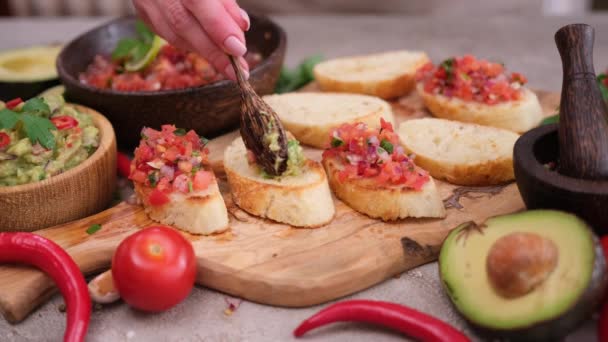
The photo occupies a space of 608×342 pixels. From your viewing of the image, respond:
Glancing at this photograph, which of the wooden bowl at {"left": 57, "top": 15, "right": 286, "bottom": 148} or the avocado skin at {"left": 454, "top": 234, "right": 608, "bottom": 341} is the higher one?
the avocado skin at {"left": 454, "top": 234, "right": 608, "bottom": 341}

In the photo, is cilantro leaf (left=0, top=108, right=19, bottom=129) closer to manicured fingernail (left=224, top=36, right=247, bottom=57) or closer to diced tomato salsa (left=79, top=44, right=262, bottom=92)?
diced tomato salsa (left=79, top=44, right=262, bottom=92)

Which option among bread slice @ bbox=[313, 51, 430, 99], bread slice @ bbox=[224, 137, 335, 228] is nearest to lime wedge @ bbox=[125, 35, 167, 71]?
bread slice @ bbox=[313, 51, 430, 99]

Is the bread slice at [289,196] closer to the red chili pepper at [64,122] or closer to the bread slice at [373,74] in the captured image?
the red chili pepper at [64,122]

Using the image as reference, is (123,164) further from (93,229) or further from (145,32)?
(145,32)

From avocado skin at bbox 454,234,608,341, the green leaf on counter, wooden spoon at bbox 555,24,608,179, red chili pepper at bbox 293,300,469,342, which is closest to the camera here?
avocado skin at bbox 454,234,608,341

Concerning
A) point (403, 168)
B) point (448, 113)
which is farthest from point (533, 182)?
point (448, 113)

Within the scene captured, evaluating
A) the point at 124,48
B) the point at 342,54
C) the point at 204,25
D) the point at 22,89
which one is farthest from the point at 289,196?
the point at 342,54
